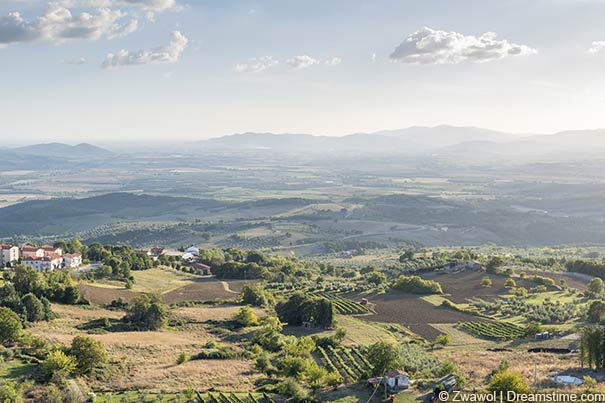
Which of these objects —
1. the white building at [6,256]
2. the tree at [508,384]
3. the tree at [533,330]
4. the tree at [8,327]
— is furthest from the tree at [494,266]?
the white building at [6,256]

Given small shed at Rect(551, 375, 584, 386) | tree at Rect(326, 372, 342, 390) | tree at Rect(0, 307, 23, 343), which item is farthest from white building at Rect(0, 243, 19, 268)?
small shed at Rect(551, 375, 584, 386)

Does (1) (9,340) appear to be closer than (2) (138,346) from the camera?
Yes

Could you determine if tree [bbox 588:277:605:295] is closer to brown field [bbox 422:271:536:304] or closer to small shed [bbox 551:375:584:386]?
brown field [bbox 422:271:536:304]

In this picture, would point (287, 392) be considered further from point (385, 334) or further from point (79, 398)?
point (385, 334)

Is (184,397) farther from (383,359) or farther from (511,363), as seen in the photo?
(511,363)

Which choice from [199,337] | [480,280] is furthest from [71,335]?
[480,280]

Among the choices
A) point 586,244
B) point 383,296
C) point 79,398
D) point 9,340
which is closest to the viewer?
point 79,398
